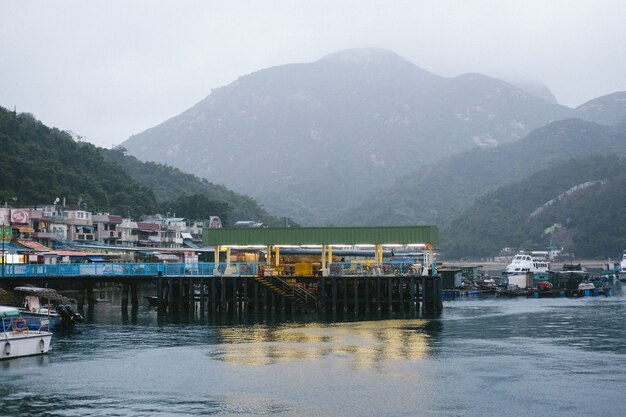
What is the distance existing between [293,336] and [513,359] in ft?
66.9

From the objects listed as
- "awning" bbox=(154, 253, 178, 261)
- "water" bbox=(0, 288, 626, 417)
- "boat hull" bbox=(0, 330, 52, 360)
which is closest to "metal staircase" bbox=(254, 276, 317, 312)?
"water" bbox=(0, 288, 626, 417)

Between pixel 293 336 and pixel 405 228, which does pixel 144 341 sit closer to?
pixel 293 336

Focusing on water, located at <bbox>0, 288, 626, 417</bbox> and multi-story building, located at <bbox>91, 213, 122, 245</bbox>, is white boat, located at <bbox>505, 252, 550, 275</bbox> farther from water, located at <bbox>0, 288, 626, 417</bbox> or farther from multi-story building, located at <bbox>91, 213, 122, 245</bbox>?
multi-story building, located at <bbox>91, 213, 122, 245</bbox>

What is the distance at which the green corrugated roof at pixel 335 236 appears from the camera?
306 ft

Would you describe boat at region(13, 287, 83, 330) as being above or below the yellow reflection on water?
above

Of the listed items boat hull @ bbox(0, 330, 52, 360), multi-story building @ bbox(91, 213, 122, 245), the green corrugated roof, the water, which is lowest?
the water

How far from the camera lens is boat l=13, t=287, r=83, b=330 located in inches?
2645

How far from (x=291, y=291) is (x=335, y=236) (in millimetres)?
8015

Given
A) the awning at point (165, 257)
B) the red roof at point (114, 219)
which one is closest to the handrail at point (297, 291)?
the awning at point (165, 257)

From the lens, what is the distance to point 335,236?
94.6 meters

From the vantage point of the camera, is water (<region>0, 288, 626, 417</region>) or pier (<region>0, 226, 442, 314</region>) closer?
water (<region>0, 288, 626, 417</region>)

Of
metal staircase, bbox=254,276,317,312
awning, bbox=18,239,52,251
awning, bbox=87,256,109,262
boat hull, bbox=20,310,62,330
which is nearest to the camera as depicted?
boat hull, bbox=20,310,62,330

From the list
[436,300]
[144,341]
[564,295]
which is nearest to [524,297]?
[564,295]

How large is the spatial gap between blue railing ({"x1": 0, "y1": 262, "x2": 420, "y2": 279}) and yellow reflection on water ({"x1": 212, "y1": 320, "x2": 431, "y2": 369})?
12574mm
